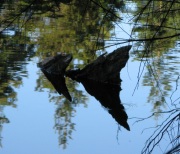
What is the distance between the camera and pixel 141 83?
9.16 m

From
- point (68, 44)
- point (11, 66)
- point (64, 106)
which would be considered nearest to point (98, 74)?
point (64, 106)

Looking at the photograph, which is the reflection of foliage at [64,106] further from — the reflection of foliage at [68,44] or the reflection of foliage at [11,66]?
the reflection of foliage at [11,66]

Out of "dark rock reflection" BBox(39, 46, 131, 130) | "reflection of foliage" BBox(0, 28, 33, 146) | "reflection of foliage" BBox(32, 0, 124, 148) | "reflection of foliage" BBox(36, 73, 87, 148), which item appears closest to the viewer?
"reflection of foliage" BBox(36, 73, 87, 148)

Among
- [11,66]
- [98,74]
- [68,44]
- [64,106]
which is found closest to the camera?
[64,106]

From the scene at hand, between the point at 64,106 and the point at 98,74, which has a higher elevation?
the point at 98,74

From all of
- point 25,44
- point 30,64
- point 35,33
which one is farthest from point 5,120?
point 35,33

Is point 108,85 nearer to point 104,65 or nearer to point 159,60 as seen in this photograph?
point 104,65

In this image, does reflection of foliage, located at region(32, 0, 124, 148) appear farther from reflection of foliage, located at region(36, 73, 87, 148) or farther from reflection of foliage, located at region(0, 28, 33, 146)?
reflection of foliage, located at region(0, 28, 33, 146)

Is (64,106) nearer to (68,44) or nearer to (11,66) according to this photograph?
(11,66)

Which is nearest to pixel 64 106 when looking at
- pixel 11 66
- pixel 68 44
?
pixel 11 66

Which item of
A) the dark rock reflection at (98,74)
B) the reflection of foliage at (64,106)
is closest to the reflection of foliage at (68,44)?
the reflection of foliage at (64,106)

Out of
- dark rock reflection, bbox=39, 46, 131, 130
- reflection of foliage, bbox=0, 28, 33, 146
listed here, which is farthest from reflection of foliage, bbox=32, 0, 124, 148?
reflection of foliage, bbox=0, 28, 33, 146

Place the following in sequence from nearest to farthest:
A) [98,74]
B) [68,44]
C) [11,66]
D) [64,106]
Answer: [64,106] → [98,74] → [11,66] → [68,44]

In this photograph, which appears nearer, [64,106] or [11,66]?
[64,106]
